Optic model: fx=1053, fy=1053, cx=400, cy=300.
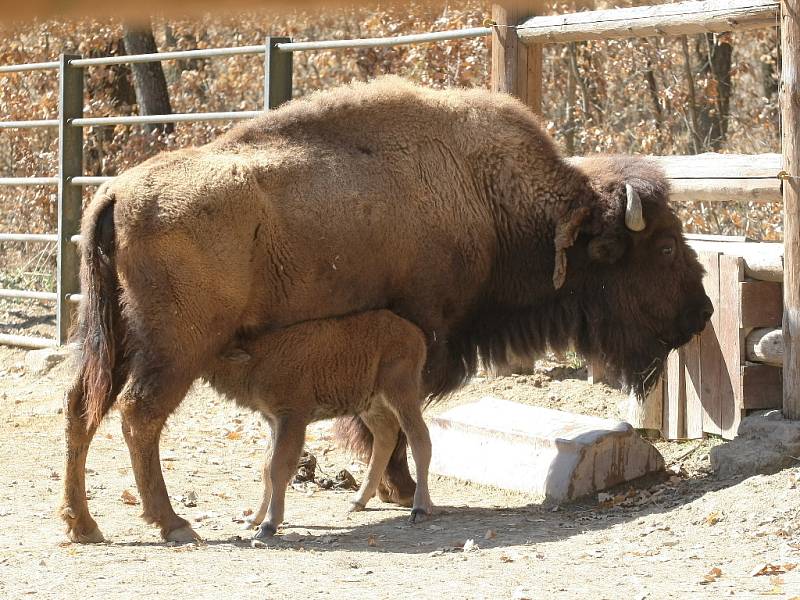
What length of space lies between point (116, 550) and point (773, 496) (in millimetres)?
2949

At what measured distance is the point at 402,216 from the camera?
221 inches

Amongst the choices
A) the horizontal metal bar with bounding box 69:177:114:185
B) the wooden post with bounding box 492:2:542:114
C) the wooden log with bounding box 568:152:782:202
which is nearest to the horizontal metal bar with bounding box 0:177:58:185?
the horizontal metal bar with bounding box 69:177:114:185

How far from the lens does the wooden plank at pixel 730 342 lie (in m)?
5.92

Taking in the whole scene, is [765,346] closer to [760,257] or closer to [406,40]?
[760,257]

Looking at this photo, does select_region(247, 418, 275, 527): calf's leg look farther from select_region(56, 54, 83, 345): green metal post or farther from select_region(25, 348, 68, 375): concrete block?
select_region(56, 54, 83, 345): green metal post

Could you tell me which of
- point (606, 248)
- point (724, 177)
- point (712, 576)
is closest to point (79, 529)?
point (712, 576)

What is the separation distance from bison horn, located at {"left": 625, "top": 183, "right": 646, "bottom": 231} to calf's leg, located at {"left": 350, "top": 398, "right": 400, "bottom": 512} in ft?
5.41

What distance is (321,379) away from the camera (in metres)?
5.16

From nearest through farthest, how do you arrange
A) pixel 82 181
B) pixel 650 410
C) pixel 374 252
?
pixel 374 252 → pixel 650 410 → pixel 82 181

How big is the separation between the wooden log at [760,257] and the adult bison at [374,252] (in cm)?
30

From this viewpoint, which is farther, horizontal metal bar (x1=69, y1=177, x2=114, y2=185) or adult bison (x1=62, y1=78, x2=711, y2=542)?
horizontal metal bar (x1=69, y1=177, x2=114, y2=185)

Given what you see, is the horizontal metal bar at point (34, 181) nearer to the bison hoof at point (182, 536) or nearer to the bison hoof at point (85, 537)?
the bison hoof at point (85, 537)

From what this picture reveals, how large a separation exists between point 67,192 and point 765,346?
7326 millimetres

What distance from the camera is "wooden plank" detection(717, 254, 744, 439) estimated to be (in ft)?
19.4
